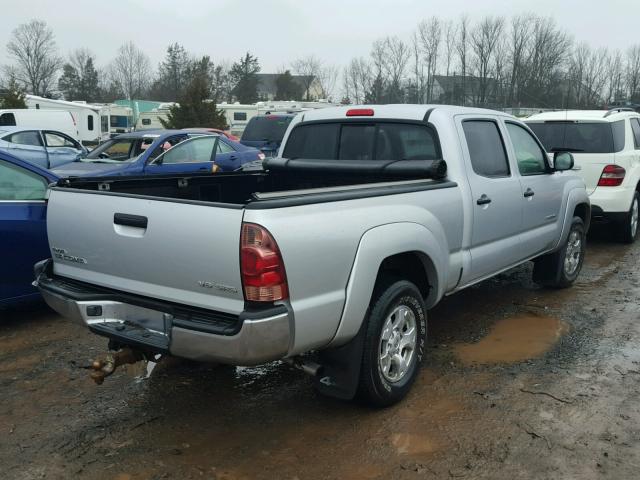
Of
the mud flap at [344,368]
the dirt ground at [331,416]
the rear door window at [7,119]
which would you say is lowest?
the dirt ground at [331,416]

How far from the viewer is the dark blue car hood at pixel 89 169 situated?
33.6 ft

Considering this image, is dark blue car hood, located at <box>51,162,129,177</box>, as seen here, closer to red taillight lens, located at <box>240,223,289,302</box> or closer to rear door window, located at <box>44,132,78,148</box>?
rear door window, located at <box>44,132,78,148</box>

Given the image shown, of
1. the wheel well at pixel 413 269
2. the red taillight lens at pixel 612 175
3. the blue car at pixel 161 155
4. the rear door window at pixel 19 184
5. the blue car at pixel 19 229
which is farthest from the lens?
the blue car at pixel 161 155

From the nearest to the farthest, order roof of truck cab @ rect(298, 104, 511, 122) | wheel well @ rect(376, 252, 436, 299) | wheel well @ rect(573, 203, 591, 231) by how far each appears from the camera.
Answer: wheel well @ rect(376, 252, 436, 299) < roof of truck cab @ rect(298, 104, 511, 122) < wheel well @ rect(573, 203, 591, 231)

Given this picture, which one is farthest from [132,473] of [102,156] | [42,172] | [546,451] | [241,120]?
[241,120]

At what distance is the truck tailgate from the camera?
294 centimetres

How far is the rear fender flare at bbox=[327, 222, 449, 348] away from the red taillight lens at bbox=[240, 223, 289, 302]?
53 cm

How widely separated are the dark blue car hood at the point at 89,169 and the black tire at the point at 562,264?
7100 mm

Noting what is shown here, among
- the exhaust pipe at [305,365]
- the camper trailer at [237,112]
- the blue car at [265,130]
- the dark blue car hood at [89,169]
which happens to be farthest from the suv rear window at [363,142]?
the camper trailer at [237,112]

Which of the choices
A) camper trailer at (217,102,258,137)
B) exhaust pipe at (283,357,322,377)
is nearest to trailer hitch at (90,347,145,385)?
exhaust pipe at (283,357,322,377)

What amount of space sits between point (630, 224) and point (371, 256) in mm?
6903

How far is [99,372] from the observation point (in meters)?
3.41

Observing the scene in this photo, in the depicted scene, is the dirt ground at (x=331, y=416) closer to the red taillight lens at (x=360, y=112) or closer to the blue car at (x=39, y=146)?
the red taillight lens at (x=360, y=112)

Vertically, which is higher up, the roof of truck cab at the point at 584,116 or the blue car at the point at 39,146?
the roof of truck cab at the point at 584,116
